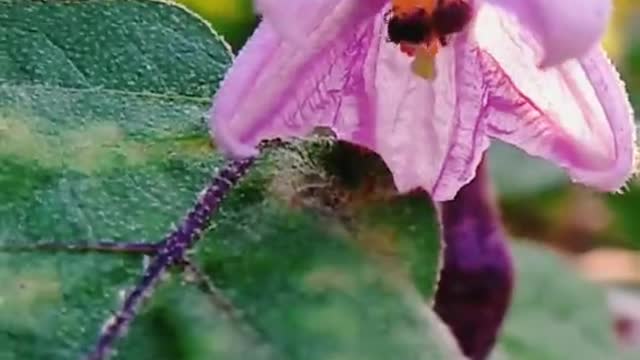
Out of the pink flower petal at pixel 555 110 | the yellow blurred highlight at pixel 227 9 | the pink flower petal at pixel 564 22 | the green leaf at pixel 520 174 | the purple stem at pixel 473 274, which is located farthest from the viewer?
the green leaf at pixel 520 174

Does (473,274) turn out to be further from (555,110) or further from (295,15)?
(295,15)

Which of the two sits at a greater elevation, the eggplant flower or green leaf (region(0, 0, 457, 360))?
the eggplant flower

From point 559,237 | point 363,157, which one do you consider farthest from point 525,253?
point 363,157

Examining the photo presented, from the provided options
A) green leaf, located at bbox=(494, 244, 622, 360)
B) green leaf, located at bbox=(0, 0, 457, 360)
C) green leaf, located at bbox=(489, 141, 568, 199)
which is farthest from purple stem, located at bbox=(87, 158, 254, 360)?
green leaf, located at bbox=(489, 141, 568, 199)

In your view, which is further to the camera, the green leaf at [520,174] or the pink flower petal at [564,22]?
the green leaf at [520,174]

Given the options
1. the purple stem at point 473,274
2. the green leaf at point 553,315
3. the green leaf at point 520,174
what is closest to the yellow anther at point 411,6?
the purple stem at point 473,274

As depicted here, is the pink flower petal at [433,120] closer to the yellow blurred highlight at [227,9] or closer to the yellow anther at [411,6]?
the yellow anther at [411,6]

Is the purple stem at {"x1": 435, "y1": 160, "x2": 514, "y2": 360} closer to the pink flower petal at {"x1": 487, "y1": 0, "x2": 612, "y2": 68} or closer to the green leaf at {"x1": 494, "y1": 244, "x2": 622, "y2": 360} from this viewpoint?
the pink flower petal at {"x1": 487, "y1": 0, "x2": 612, "y2": 68}

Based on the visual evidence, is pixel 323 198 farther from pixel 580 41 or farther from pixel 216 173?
A: pixel 580 41
